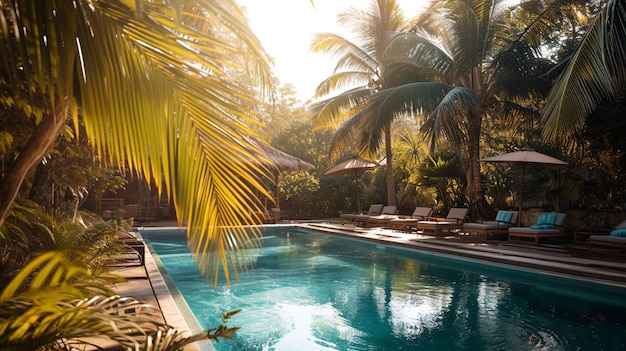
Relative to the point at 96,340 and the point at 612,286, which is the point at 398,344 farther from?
the point at 612,286

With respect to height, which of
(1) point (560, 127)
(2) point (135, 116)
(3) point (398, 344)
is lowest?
(3) point (398, 344)

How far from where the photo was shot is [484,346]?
454 cm

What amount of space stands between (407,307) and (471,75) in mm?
8562

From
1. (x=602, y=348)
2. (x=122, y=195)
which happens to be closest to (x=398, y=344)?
(x=602, y=348)

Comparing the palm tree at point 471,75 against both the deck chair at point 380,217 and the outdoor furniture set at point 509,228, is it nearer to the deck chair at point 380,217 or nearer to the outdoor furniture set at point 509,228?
the outdoor furniture set at point 509,228

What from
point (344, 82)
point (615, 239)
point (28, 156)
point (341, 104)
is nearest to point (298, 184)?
point (341, 104)

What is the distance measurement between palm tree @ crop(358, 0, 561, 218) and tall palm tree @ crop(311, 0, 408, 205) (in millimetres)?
2448

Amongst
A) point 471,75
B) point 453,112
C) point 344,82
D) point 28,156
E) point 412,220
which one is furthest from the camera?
point 344,82

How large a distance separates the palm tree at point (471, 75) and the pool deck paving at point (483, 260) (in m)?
2.84

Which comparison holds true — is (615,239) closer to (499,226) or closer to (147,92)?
(499,226)

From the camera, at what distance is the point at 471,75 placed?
12.6 m

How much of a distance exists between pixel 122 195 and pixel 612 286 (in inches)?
746

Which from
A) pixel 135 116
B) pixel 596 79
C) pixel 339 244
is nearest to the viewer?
pixel 135 116

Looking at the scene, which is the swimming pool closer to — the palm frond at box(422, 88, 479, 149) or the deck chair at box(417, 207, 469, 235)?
the deck chair at box(417, 207, 469, 235)
